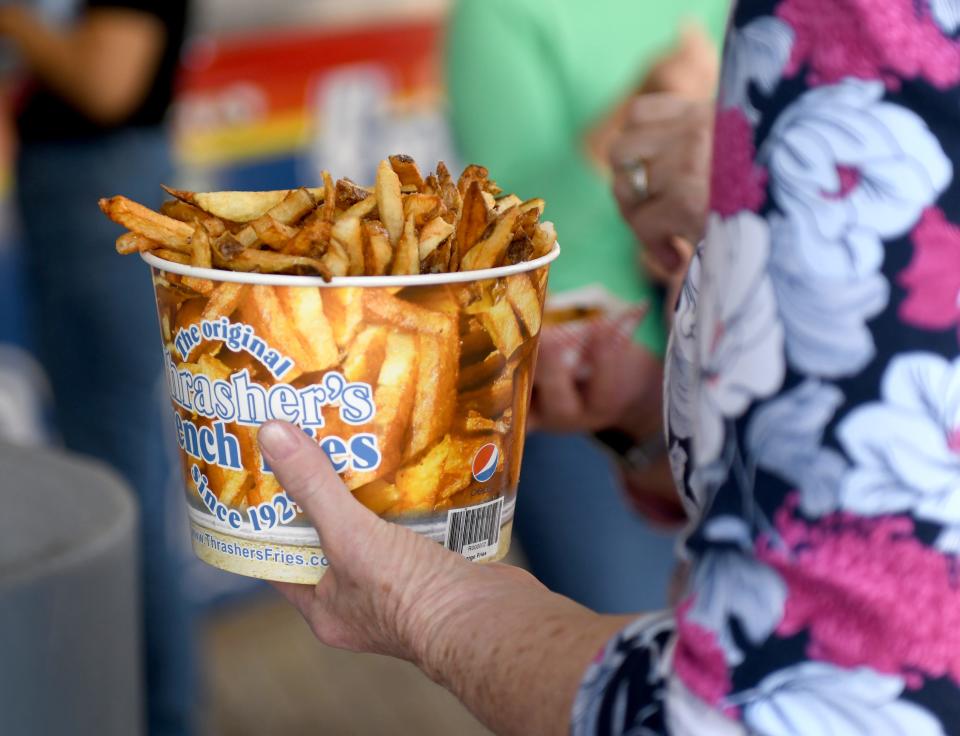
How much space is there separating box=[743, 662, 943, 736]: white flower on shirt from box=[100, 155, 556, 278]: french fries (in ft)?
1.05

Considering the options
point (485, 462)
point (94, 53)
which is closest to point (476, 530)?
point (485, 462)

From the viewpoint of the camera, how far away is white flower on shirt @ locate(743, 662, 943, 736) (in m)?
0.54

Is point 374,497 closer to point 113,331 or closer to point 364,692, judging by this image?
point 113,331

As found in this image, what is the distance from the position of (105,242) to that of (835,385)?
200cm

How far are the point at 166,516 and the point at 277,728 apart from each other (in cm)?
53

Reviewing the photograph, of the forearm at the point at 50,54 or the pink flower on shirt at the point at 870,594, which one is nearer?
the pink flower on shirt at the point at 870,594

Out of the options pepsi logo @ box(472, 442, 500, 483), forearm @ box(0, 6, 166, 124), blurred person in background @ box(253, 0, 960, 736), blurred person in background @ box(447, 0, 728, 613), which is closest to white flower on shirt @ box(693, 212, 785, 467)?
blurred person in background @ box(253, 0, 960, 736)

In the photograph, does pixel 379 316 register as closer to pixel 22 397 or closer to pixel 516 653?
pixel 516 653

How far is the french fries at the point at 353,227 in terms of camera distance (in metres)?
0.73

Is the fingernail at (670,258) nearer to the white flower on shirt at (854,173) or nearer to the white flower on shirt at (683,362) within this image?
the white flower on shirt at (683,362)

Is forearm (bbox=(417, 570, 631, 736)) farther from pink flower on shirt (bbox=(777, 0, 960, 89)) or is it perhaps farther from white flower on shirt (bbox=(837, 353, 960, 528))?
pink flower on shirt (bbox=(777, 0, 960, 89))

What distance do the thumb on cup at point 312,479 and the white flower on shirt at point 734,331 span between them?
0.76 ft

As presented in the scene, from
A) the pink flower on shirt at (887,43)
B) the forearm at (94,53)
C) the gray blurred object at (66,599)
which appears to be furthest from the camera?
the forearm at (94,53)

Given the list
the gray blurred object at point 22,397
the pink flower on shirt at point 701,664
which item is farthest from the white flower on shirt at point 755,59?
the gray blurred object at point 22,397
